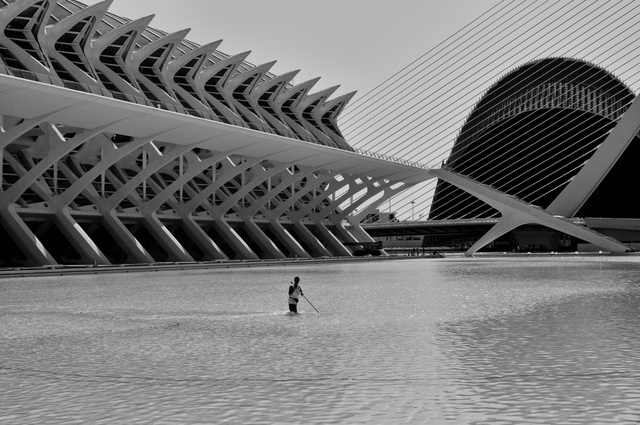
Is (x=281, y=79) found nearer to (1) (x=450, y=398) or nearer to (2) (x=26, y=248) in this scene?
(2) (x=26, y=248)

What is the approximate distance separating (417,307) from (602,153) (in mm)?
44489


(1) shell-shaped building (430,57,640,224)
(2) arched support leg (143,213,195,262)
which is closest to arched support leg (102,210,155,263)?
(2) arched support leg (143,213,195,262)

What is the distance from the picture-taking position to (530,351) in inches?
319

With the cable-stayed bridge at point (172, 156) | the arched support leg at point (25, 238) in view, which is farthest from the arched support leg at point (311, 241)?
the arched support leg at point (25, 238)

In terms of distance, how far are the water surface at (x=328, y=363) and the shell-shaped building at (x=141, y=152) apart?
2003 centimetres

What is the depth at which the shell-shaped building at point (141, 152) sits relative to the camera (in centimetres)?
3462

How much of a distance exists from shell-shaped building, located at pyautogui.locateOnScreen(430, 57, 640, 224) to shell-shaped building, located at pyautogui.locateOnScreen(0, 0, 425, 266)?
21.1 m

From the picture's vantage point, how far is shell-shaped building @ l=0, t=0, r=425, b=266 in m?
34.6

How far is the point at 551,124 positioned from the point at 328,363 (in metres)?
80.9

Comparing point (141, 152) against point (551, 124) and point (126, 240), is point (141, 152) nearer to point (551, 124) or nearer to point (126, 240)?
point (126, 240)

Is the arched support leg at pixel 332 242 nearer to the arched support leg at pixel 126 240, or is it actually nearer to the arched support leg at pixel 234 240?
the arched support leg at pixel 234 240

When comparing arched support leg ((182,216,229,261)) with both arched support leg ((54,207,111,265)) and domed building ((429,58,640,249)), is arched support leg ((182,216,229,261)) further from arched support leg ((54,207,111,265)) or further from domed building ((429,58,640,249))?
domed building ((429,58,640,249))

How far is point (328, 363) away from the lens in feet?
25.1

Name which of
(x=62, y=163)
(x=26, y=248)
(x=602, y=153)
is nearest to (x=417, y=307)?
(x=26, y=248)
